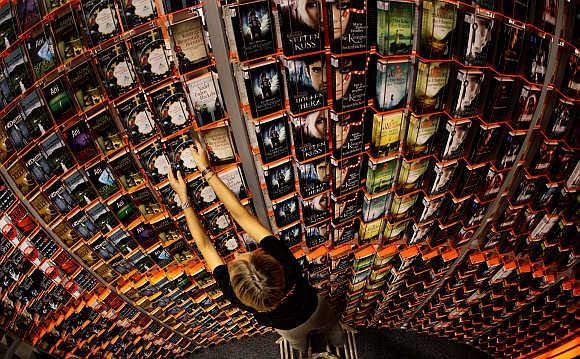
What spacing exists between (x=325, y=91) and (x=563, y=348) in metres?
3.29

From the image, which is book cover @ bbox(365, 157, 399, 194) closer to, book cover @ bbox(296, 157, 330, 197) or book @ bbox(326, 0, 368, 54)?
book cover @ bbox(296, 157, 330, 197)

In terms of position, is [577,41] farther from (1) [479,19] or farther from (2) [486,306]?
(2) [486,306]

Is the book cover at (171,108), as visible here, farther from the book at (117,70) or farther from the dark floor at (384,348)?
the dark floor at (384,348)

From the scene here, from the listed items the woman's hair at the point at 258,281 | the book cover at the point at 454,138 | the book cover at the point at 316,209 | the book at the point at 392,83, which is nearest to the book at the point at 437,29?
the book at the point at 392,83

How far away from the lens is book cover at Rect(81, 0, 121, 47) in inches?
51.4

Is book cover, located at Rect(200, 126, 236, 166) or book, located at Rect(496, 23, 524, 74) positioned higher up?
book, located at Rect(496, 23, 524, 74)

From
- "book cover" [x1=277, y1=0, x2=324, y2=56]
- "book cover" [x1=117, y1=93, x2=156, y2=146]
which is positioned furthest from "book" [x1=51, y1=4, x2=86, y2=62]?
"book cover" [x1=277, y1=0, x2=324, y2=56]

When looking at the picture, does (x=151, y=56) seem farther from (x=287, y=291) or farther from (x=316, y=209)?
(x=316, y=209)

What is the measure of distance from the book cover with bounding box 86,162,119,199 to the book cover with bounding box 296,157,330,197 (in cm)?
93

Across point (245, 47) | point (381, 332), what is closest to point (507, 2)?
point (245, 47)

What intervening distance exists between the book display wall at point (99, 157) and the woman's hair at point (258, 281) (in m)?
0.55

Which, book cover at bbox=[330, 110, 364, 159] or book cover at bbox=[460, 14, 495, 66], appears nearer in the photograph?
book cover at bbox=[460, 14, 495, 66]

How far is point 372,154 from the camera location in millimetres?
1988

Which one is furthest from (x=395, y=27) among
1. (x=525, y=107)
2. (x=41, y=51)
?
(x=41, y=51)
